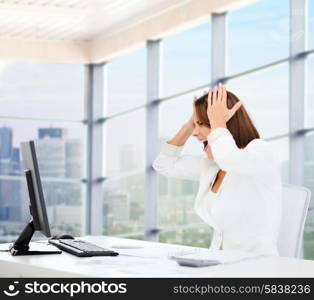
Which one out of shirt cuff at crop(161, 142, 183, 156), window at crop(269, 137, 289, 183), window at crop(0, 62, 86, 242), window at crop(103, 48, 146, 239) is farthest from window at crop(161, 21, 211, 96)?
shirt cuff at crop(161, 142, 183, 156)

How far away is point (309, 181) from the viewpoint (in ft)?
21.3

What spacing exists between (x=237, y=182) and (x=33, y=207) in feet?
3.10

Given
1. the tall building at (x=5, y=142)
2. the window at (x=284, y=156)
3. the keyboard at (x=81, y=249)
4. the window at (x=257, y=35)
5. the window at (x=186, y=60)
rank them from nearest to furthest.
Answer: the keyboard at (x=81, y=249)
the window at (x=284, y=156)
the window at (x=257, y=35)
the window at (x=186, y=60)
the tall building at (x=5, y=142)

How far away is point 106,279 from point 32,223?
3.31 ft

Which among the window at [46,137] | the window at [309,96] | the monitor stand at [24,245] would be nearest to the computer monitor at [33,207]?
the monitor stand at [24,245]

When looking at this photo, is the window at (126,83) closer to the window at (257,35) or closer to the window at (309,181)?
the window at (257,35)

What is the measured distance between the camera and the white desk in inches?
92.6

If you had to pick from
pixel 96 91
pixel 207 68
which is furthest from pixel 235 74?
pixel 96 91

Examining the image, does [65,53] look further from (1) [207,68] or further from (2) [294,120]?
(2) [294,120]

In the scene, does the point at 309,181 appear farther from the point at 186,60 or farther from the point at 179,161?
the point at 179,161

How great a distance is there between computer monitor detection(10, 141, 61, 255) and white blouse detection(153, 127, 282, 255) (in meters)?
0.77

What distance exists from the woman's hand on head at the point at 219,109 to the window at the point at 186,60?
4585mm

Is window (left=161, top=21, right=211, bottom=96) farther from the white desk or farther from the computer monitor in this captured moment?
the white desk

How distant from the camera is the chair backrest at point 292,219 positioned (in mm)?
3217
